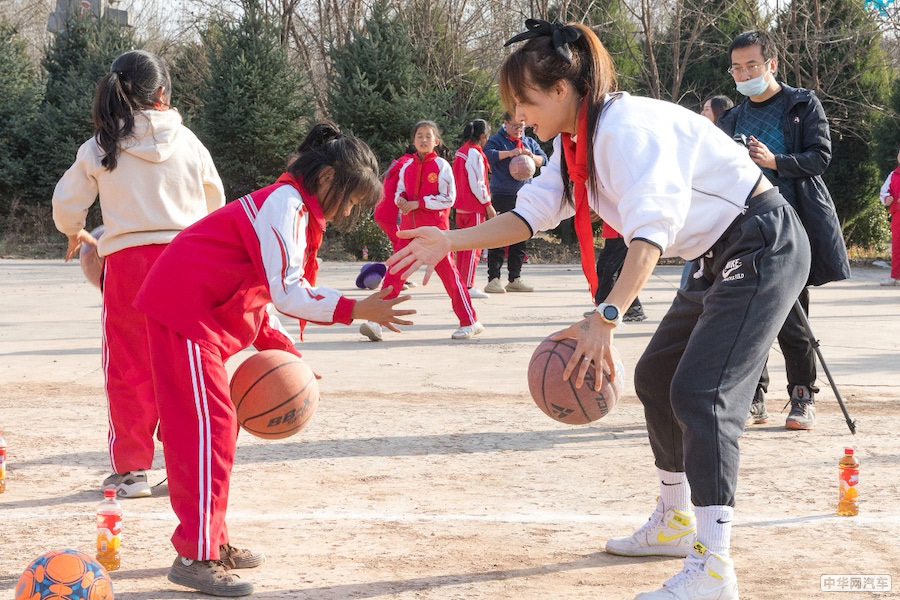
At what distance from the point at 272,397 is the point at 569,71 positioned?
1771 millimetres

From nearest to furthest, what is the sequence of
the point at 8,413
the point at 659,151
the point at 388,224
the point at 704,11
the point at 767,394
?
the point at 659,151 < the point at 8,413 < the point at 767,394 < the point at 388,224 < the point at 704,11

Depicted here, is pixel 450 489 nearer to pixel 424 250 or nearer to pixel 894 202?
pixel 424 250

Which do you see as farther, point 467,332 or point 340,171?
point 467,332

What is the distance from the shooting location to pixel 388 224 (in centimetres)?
1288

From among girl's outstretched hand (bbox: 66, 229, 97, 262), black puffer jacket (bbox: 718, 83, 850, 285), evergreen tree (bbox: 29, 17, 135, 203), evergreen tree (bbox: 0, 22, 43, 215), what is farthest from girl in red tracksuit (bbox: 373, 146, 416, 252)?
evergreen tree (bbox: 0, 22, 43, 215)

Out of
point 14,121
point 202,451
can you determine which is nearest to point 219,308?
point 202,451

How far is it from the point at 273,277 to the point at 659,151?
4.87ft

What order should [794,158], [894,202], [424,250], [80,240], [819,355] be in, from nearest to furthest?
[424,250], [80,240], [794,158], [819,355], [894,202]

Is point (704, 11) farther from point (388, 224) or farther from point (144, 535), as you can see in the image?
point (144, 535)

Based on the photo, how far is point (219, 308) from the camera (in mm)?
4234

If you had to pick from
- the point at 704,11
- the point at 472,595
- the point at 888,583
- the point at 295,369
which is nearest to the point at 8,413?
the point at 295,369

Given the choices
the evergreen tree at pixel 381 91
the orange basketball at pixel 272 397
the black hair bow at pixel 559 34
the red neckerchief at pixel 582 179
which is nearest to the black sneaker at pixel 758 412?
the red neckerchief at pixel 582 179

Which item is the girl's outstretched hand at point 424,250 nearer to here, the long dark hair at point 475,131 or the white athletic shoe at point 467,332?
the white athletic shoe at point 467,332

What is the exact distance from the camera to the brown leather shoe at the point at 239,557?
4.22 metres
